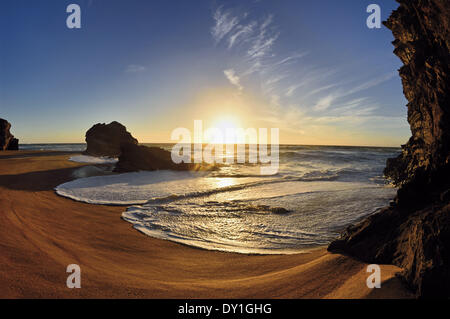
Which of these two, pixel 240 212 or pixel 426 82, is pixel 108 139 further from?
pixel 426 82

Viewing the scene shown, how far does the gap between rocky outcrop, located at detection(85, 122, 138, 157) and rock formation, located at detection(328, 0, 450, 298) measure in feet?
114

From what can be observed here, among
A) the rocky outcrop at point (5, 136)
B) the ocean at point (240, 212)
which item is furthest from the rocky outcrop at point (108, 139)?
the ocean at point (240, 212)

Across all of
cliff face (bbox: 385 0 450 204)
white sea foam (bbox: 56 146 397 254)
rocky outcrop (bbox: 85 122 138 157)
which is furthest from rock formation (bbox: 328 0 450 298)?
rocky outcrop (bbox: 85 122 138 157)

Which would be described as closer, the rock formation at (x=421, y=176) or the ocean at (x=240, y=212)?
the rock formation at (x=421, y=176)

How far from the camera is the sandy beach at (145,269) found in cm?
264

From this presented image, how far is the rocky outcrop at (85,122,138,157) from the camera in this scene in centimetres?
3341

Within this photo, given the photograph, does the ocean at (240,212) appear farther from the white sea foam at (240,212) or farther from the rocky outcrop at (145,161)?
the rocky outcrop at (145,161)

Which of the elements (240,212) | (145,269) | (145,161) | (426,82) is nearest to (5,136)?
(145,161)

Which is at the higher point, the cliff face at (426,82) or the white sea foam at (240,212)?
the cliff face at (426,82)

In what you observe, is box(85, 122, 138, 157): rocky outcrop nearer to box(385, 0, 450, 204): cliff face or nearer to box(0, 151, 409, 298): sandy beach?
box(0, 151, 409, 298): sandy beach

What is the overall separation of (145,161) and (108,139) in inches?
765

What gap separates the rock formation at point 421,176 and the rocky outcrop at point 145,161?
17.3 metres

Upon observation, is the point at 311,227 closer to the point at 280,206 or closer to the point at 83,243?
the point at 280,206
